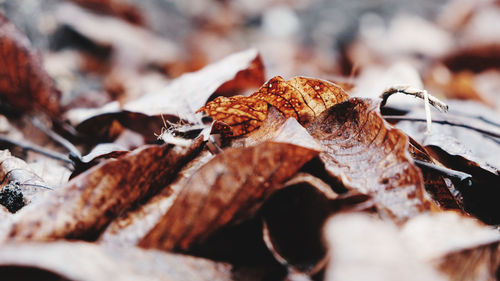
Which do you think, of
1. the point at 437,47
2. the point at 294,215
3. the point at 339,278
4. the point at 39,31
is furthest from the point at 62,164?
the point at 437,47

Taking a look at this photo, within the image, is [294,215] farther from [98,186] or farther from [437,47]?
[437,47]

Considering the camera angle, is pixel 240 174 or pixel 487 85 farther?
pixel 487 85

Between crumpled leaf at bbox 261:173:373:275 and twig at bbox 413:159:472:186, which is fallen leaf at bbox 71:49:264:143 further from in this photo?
twig at bbox 413:159:472:186

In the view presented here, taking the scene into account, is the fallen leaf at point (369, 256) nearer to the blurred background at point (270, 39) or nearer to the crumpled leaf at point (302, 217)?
the crumpled leaf at point (302, 217)

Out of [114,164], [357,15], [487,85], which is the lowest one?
[487,85]

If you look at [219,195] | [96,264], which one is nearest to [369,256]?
[219,195]

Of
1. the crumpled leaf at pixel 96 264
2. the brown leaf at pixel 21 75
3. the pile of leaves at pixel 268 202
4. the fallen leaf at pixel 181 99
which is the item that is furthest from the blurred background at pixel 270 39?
the crumpled leaf at pixel 96 264

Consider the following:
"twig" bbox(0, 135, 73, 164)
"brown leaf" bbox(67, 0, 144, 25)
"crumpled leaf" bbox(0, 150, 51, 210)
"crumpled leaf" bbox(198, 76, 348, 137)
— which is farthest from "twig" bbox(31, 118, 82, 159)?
"brown leaf" bbox(67, 0, 144, 25)
